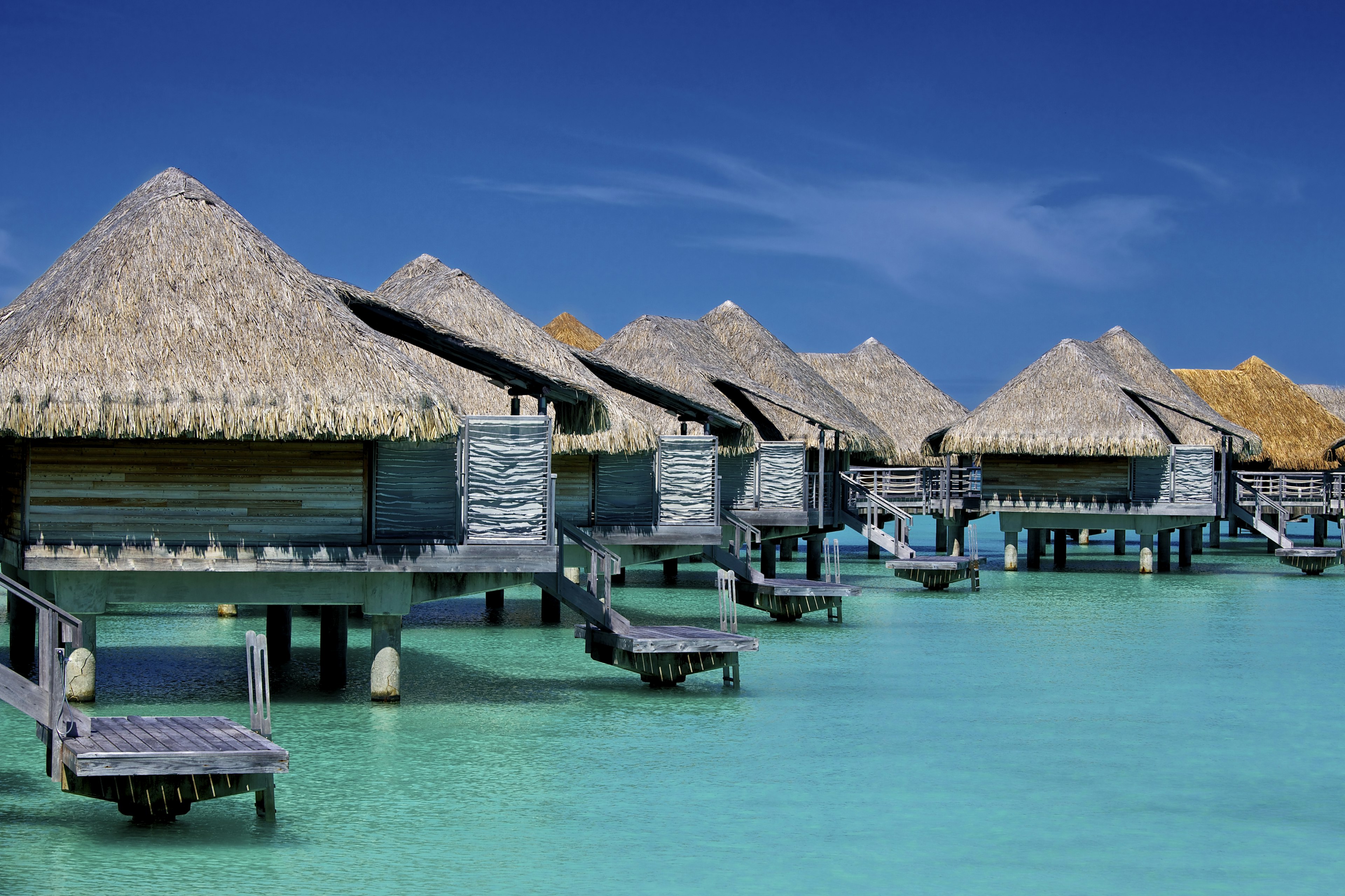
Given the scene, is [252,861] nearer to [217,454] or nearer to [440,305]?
[217,454]

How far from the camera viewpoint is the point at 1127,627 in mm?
23859

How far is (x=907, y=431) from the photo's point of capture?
43.4 meters

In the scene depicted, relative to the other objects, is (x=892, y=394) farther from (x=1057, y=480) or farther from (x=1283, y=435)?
(x=1283, y=435)

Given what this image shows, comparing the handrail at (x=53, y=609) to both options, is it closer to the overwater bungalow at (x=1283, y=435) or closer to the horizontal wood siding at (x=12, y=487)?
the horizontal wood siding at (x=12, y=487)

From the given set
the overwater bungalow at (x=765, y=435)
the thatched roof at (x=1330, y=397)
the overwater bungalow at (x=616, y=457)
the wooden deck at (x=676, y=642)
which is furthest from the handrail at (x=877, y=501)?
the thatched roof at (x=1330, y=397)

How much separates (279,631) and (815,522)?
1317 cm

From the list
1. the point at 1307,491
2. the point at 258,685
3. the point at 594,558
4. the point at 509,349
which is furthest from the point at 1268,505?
the point at 258,685

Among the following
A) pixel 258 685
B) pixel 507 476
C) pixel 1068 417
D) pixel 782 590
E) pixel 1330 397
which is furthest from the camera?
pixel 1330 397

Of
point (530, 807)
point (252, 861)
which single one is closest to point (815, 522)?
point (530, 807)

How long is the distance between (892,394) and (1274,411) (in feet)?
46.4

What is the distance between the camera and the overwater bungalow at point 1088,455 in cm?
3462

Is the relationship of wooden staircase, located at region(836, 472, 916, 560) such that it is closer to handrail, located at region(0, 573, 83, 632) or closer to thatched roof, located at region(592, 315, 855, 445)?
thatched roof, located at region(592, 315, 855, 445)

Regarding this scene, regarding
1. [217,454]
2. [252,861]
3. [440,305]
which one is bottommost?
[252,861]

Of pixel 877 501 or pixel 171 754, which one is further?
pixel 877 501
